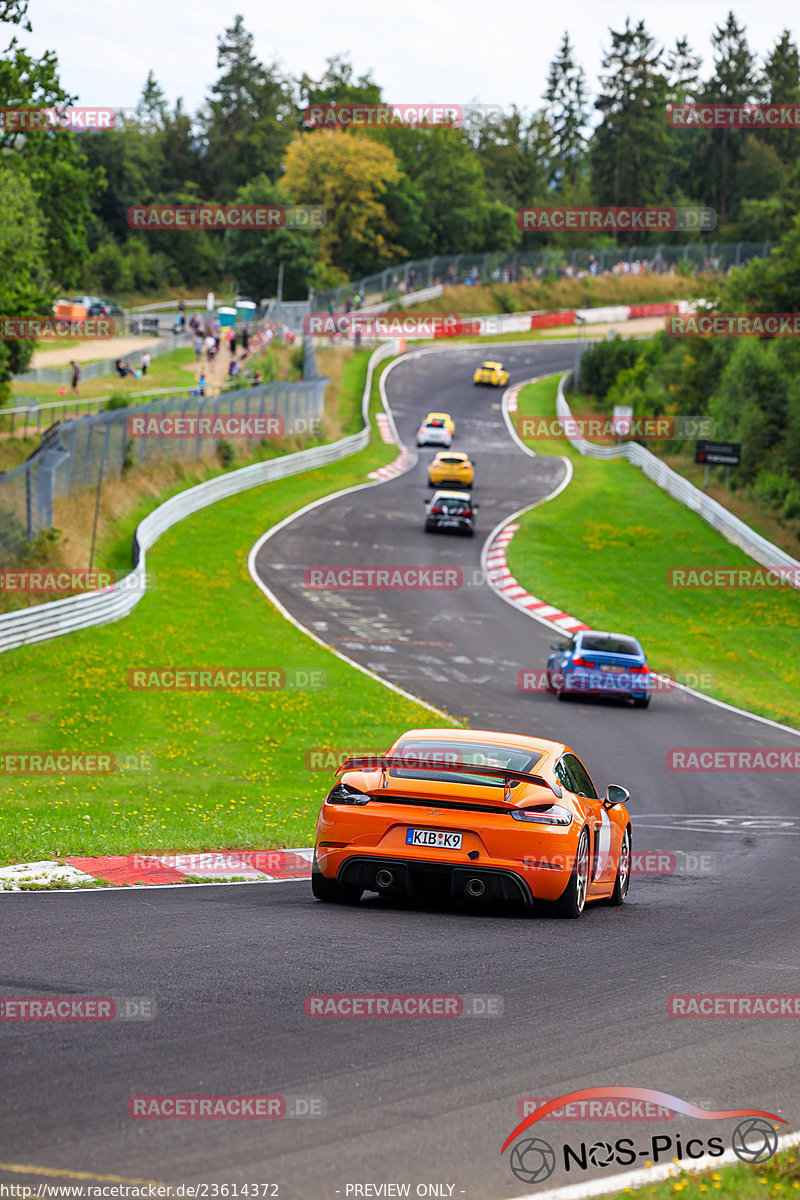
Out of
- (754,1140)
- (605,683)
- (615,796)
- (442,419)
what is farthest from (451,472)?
(754,1140)

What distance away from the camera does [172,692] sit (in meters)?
23.3

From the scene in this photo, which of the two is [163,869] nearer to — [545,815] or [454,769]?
[454,769]

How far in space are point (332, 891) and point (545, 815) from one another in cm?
176

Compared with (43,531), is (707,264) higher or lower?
higher

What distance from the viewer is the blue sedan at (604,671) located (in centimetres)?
2548

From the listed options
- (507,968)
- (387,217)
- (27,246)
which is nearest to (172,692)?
(507,968)

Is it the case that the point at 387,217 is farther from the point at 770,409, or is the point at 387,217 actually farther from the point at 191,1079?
the point at 191,1079

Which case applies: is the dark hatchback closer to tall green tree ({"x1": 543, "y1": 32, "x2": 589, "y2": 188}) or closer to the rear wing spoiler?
the rear wing spoiler

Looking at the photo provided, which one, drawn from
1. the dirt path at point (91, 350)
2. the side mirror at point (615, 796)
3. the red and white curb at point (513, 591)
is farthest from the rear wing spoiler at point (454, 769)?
the dirt path at point (91, 350)

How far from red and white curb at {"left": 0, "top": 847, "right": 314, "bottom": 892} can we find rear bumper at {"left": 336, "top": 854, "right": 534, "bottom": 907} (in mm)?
2475

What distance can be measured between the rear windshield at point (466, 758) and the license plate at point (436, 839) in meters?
0.46

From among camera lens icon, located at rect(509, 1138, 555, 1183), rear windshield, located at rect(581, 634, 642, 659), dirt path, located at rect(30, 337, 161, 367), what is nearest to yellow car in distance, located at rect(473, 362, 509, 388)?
dirt path, located at rect(30, 337, 161, 367)

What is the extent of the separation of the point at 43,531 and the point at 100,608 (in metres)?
2.37

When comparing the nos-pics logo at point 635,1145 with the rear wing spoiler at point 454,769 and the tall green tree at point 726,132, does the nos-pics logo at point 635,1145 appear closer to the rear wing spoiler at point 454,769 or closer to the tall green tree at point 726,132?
the rear wing spoiler at point 454,769
